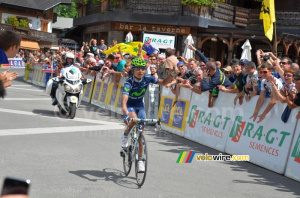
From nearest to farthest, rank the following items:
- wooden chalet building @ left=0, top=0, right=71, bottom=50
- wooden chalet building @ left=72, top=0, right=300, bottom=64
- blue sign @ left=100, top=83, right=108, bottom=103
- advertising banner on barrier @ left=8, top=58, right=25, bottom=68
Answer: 1. blue sign @ left=100, top=83, right=108, bottom=103
2. wooden chalet building @ left=72, top=0, right=300, bottom=64
3. advertising banner on barrier @ left=8, top=58, right=25, bottom=68
4. wooden chalet building @ left=0, top=0, right=71, bottom=50

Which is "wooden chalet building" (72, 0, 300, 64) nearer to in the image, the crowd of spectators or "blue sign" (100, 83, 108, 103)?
"blue sign" (100, 83, 108, 103)

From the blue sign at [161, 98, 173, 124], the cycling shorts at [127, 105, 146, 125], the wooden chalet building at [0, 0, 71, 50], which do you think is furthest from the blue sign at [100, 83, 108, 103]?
the wooden chalet building at [0, 0, 71, 50]

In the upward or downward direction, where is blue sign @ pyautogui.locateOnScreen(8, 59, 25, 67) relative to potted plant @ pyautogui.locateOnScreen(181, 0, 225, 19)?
downward

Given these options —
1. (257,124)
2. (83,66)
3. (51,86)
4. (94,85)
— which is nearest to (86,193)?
(257,124)

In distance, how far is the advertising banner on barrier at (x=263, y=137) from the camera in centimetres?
866

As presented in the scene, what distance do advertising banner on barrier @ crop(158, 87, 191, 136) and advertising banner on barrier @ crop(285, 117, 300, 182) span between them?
4489 mm

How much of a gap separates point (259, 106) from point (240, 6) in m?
27.7

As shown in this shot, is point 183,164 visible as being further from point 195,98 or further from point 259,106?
point 195,98

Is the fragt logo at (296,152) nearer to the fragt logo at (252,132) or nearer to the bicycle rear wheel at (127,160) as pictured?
the fragt logo at (252,132)

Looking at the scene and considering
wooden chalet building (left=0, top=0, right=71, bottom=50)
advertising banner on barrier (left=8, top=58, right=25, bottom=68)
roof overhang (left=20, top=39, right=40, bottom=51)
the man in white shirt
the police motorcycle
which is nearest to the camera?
the man in white shirt

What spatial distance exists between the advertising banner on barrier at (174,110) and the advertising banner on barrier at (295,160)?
4489 millimetres

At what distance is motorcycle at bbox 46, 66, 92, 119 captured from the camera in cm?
1472

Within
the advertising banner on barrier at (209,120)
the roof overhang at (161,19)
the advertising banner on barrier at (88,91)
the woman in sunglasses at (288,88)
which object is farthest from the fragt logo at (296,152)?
the roof overhang at (161,19)

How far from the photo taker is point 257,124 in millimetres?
9547
